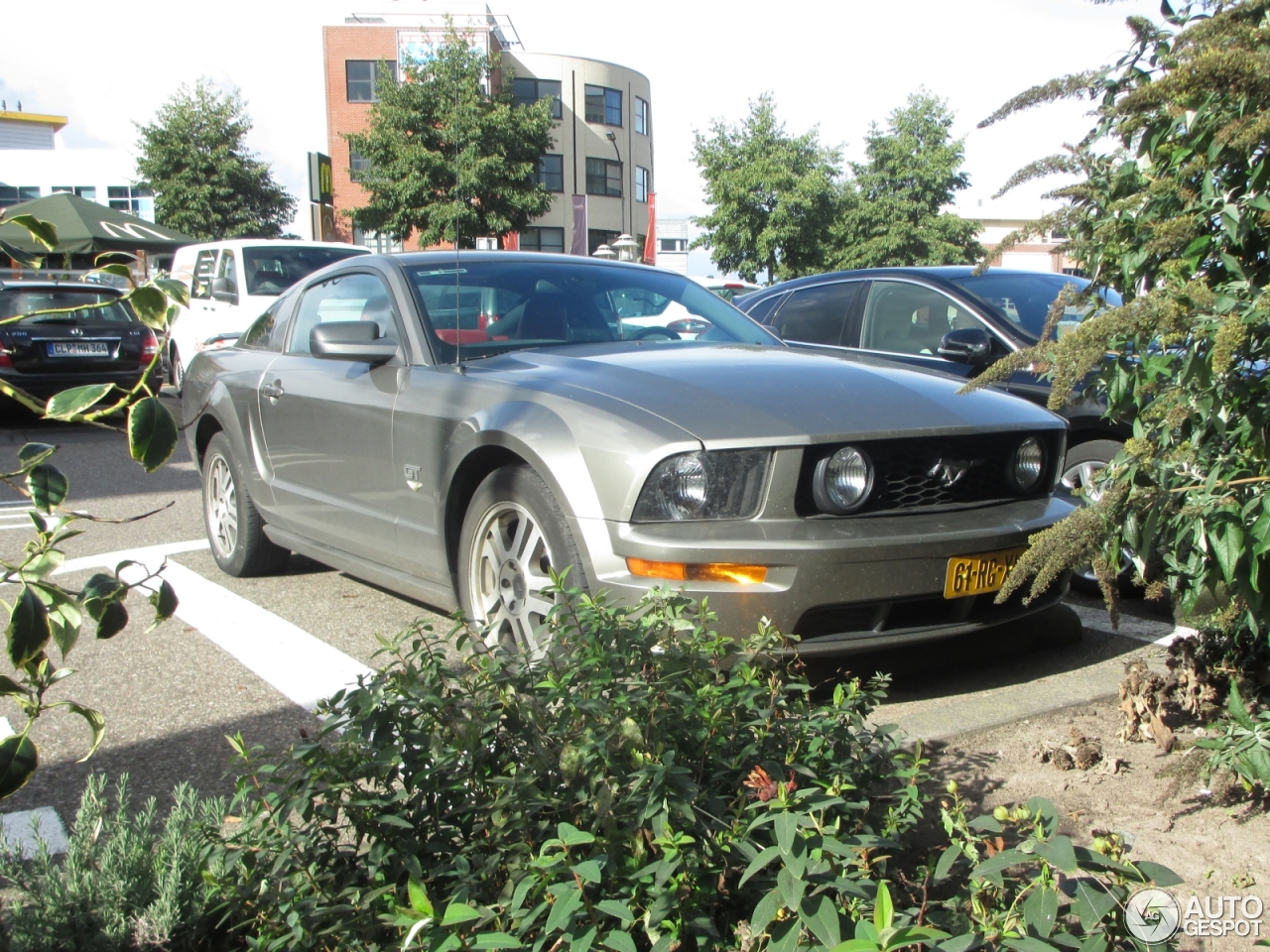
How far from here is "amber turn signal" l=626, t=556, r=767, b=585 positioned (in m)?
3.37

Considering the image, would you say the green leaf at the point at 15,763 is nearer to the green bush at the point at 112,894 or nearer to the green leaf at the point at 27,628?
the green leaf at the point at 27,628

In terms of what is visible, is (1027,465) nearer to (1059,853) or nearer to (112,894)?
(1059,853)

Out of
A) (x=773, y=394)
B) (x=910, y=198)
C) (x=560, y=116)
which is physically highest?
(x=560, y=116)

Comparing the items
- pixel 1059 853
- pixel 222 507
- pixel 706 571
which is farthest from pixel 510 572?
pixel 222 507

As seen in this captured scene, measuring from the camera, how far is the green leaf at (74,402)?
1398 mm

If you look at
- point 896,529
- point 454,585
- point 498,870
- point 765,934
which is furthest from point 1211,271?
point 454,585

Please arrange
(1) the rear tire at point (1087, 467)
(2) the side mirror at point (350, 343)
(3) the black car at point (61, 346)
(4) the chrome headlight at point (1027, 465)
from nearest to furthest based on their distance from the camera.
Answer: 1. (4) the chrome headlight at point (1027, 465)
2. (2) the side mirror at point (350, 343)
3. (1) the rear tire at point (1087, 467)
4. (3) the black car at point (61, 346)

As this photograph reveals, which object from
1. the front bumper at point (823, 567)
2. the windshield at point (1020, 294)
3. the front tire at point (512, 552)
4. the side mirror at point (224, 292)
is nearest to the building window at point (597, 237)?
the side mirror at point (224, 292)

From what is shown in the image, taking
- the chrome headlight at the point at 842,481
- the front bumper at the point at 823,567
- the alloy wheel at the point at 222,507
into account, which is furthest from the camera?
the alloy wheel at the point at 222,507

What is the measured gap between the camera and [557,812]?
2.00 meters

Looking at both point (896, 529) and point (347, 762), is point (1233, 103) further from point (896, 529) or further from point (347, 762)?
point (347, 762)

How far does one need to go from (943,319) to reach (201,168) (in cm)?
3990

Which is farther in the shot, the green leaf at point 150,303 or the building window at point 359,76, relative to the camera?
the building window at point 359,76

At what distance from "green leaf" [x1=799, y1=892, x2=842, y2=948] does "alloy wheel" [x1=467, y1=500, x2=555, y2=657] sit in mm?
1964
